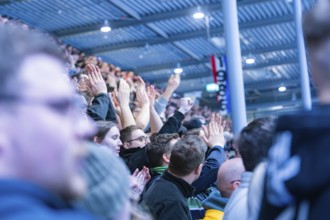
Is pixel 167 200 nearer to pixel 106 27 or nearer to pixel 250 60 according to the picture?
pixel 106 27

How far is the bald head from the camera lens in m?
2.87

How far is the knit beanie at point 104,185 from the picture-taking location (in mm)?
1156

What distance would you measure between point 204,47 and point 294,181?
42.8ft

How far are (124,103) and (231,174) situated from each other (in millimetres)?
1687

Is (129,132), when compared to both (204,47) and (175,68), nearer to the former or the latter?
(204,47)

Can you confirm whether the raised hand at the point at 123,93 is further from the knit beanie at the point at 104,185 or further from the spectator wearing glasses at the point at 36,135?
the spectator wearing glasses at the point at 36,135

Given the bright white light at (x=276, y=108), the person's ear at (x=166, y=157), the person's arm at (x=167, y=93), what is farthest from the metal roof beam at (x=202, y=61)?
the person's ear at (x=166, y=157)

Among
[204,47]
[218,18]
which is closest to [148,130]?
[218,18]

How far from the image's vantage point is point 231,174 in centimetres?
289

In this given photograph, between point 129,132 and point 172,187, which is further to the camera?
point 129,132

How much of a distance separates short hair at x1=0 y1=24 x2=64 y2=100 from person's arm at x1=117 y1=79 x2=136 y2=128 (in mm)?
3271

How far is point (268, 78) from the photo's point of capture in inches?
730

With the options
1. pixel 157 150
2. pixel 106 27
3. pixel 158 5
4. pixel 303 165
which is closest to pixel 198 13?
pixel 158 5

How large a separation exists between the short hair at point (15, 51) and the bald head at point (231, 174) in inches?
77.0
